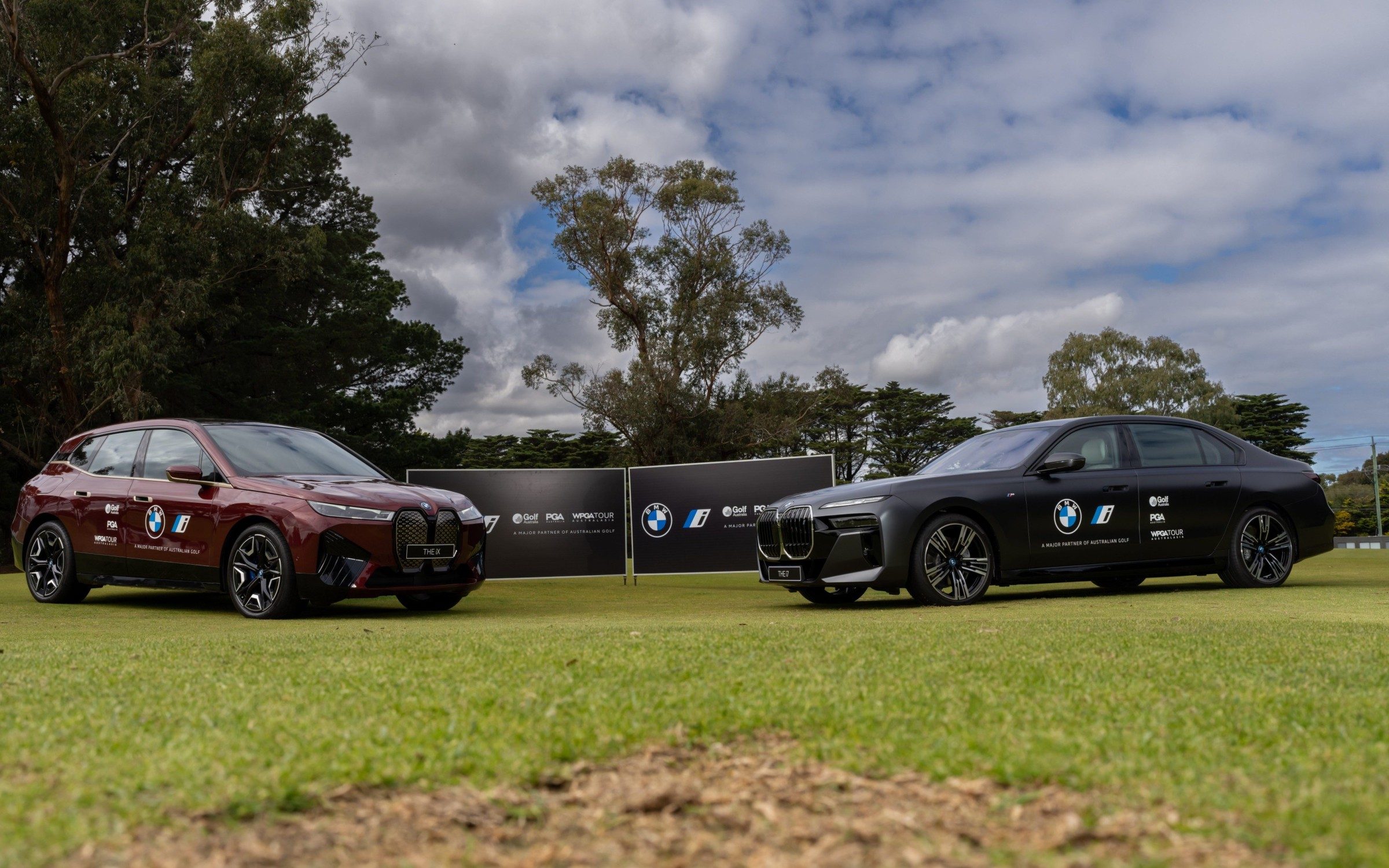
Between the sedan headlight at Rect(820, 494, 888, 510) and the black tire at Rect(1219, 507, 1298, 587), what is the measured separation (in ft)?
11.6

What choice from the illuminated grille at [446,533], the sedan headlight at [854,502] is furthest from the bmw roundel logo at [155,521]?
the sedan headlight at [854,502]

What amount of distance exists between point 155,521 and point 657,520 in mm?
7266

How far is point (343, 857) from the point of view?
2100mm

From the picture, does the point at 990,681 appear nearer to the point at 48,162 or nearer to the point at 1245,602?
the point at 1245,602

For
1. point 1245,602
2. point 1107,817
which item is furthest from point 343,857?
point 1245,602

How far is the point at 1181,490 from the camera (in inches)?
390

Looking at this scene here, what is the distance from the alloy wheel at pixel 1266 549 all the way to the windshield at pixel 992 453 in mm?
Result: 2195

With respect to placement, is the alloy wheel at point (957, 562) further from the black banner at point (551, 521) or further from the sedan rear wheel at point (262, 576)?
the black banner at point (551, 521)

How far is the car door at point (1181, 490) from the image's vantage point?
9836 millimetres

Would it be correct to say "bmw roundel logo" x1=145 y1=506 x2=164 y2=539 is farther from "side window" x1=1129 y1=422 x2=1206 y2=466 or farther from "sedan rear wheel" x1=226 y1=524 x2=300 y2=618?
"side window" x1=1129 y1=422 x2=1206 y2=466

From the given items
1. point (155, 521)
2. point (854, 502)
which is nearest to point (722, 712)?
point (854, 502)

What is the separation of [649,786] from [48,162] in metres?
26.4

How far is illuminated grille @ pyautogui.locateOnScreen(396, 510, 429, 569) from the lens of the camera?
8891 millimetres

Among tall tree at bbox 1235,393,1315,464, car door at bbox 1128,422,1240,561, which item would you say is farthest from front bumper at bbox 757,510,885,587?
tall tree at bbox 1235,393,1315,464
